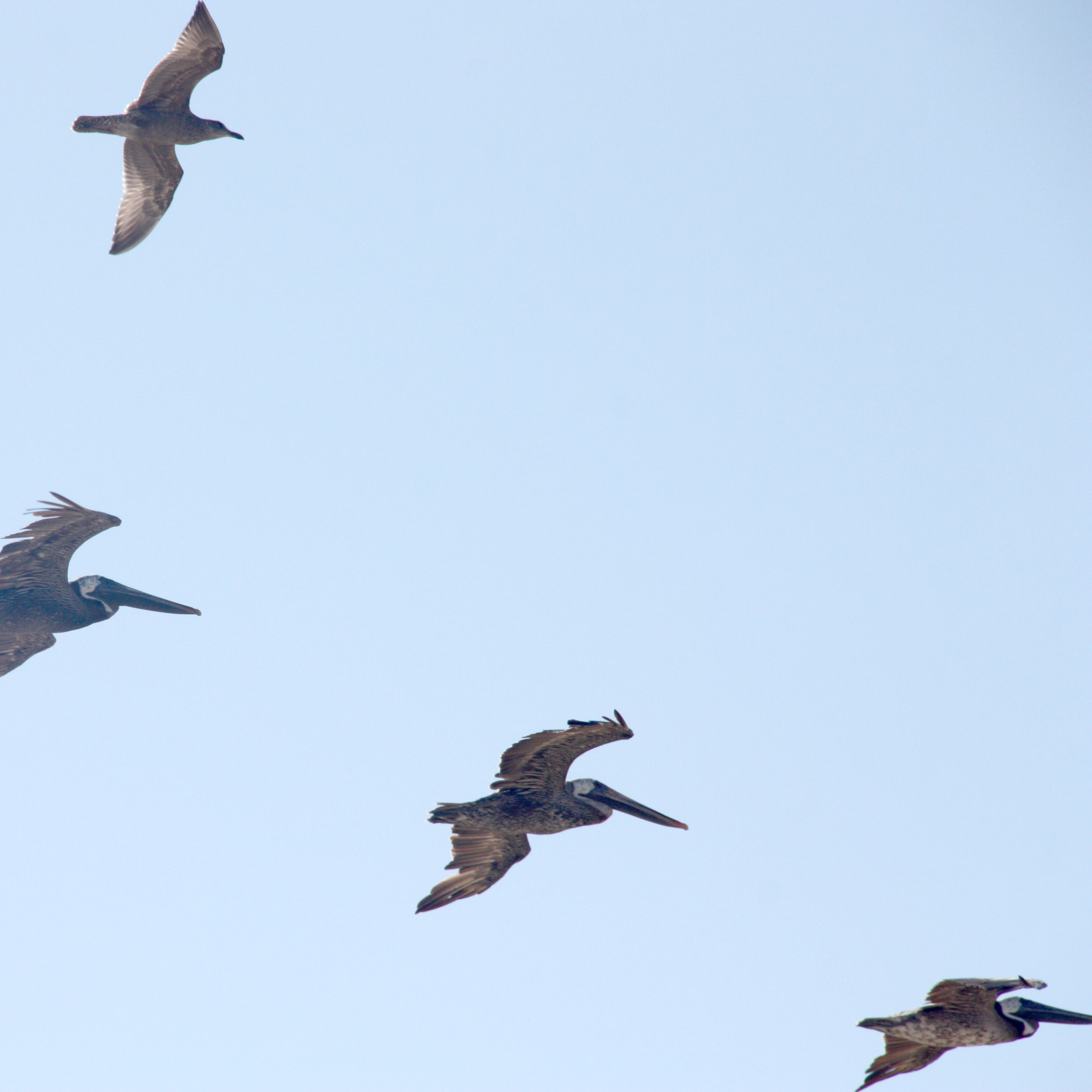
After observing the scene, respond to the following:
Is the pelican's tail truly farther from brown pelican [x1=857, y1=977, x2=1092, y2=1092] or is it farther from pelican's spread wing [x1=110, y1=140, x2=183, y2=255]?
brown pelican [x1=857, y1=977, x2=1092, y2=1092]

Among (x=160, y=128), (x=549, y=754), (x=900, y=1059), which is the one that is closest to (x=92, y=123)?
(x=160, y=128)

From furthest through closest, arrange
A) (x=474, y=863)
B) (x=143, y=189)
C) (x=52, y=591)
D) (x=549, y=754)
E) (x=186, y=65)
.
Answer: (x=143, y=189) < (x=186, y=65) < (x=52, y=591) < (x=474, y=863) < (x=549, y=754)

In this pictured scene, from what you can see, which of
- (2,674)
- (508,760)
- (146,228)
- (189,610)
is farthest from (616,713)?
(146,228)

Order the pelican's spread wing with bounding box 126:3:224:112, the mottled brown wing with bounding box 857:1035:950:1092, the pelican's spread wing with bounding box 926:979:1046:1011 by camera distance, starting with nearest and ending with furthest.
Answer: the pelican's spread wing with bounding box 926:979:1046:1011
the mottled brown wing with bounding box 857:1035:950:1092
the pelican's spread wing with bounding box 126:3:224:112

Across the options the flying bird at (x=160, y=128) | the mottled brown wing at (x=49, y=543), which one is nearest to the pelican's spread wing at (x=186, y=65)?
the flying bird at (x=160, y=128)

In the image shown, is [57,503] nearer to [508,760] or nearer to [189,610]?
[189,610]

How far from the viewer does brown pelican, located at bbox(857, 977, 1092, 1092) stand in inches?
568

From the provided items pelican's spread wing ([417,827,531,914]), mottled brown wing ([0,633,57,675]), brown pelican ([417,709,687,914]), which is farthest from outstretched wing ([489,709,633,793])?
mottled brown wing ([0,633,57,675])

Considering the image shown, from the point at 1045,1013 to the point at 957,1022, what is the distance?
3.73 ft

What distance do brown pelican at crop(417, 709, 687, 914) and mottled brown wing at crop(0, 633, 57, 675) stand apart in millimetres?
6459

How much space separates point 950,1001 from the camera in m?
14.7

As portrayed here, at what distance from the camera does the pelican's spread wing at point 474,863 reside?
17.8 m

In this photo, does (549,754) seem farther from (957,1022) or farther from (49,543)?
(49,543)

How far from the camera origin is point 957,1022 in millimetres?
14961
